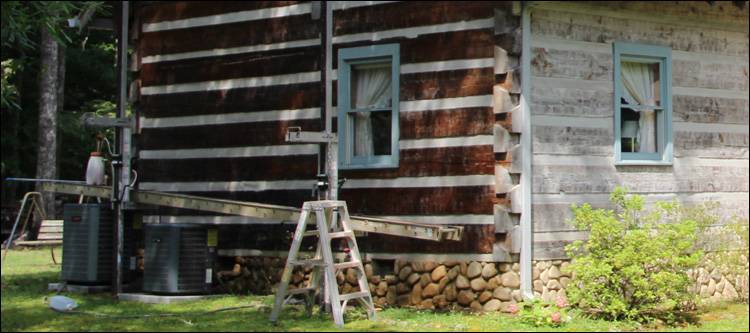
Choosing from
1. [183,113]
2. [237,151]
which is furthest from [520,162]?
[183,113]

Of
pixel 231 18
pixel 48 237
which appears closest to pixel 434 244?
pixel 231 18

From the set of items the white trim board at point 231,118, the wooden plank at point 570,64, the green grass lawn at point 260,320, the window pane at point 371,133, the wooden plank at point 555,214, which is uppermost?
the wooden plank at point 570,64

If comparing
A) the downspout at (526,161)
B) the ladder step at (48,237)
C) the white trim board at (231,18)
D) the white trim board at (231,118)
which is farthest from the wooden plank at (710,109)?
the ladder step at (48,237)

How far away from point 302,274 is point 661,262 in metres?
4.54

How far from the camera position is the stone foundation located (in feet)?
33.5

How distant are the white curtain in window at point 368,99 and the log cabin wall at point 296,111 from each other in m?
0.37

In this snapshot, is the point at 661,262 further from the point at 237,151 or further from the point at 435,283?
the point at 237,151

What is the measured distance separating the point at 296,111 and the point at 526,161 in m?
3.31

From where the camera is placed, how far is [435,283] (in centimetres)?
1062

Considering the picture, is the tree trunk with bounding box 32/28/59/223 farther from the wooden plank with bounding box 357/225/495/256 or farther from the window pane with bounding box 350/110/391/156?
the wooden plank with bounding box 357/225/495/256

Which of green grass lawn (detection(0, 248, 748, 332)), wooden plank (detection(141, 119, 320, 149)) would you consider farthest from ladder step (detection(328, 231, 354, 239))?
wooden plank (detection(141, 119, 320, 149))

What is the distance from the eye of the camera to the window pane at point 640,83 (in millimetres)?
11273

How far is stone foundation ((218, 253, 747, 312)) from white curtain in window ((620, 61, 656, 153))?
1734 millimetres

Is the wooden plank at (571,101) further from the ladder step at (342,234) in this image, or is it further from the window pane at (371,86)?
the ladder step at (342,234)
